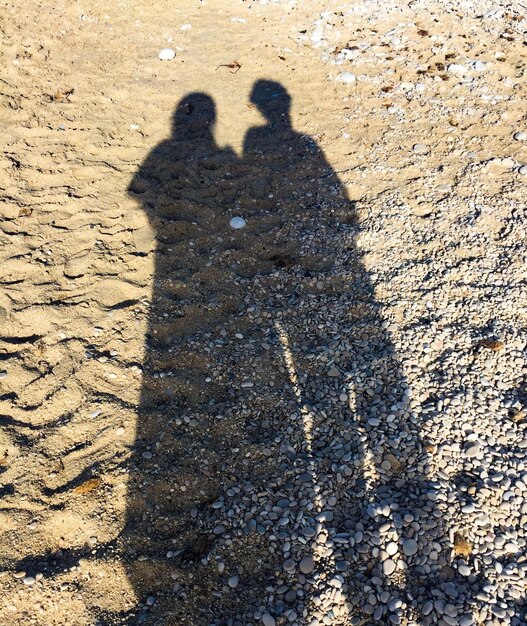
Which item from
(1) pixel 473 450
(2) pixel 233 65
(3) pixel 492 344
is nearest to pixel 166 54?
(2) pixel 233 65

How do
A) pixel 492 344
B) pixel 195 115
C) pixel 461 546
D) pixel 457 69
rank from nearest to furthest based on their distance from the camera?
pixel 461 546, pixel 492 344, pixel 195 115, pixel 457 69

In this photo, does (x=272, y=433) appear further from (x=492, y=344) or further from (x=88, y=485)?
(x=492, y=344)

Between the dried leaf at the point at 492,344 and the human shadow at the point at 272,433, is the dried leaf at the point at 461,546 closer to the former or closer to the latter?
the human shadow at the point at 272,433

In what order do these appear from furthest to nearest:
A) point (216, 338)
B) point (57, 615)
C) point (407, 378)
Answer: point (216, 338) → point (407, 378) → point (57, 615)

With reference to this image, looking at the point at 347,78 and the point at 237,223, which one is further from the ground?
the point at 347,78

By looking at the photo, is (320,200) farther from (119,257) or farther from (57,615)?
(57,615)

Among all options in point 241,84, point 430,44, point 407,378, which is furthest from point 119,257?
point 430,44

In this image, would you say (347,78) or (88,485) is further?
(347,78)

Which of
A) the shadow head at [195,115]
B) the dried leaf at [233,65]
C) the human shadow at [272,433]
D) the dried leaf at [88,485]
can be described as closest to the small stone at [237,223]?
the human shadow at [272,433]

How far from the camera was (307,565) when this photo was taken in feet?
10.4

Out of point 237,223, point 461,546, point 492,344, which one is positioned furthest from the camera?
point 237,223

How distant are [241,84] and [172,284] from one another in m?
4.03

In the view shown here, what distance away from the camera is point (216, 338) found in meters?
4.49

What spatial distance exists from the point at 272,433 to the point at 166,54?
657 cm
